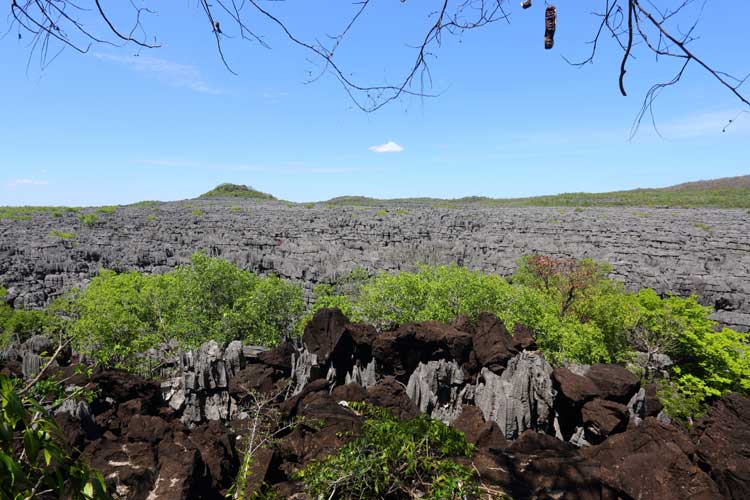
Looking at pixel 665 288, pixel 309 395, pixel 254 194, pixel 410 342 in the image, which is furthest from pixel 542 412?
pixel 254 194

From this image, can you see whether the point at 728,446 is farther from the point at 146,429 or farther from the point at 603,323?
the point at 603,323

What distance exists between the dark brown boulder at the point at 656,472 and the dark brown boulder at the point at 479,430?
5.33 ft

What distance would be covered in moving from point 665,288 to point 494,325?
24.6m

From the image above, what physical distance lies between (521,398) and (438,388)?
1913mm

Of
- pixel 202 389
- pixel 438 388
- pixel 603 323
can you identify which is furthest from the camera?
pixel 603 323

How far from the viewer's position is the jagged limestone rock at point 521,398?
9.27 metres

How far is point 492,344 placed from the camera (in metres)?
10.9

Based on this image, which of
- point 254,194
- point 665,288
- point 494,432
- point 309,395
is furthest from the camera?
point 254,194

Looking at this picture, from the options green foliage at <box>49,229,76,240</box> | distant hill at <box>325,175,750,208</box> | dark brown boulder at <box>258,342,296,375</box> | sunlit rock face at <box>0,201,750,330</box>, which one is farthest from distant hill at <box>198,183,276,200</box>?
dark brown boulder at <box>258,342,296,375</box>

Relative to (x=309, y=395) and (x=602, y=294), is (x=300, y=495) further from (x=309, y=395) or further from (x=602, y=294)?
(x=602, y=294)

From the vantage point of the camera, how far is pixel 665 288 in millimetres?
29188

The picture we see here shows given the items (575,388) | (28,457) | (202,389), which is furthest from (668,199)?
(28,457)

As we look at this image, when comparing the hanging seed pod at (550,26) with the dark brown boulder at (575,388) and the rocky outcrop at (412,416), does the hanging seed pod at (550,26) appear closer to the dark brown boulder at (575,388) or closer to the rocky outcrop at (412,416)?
the rocky outcrop at (412,416)

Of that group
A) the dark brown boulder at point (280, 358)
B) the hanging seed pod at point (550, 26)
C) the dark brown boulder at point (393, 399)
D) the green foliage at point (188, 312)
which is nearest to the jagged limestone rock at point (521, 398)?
the dark brown boulder at point (393, 399)
